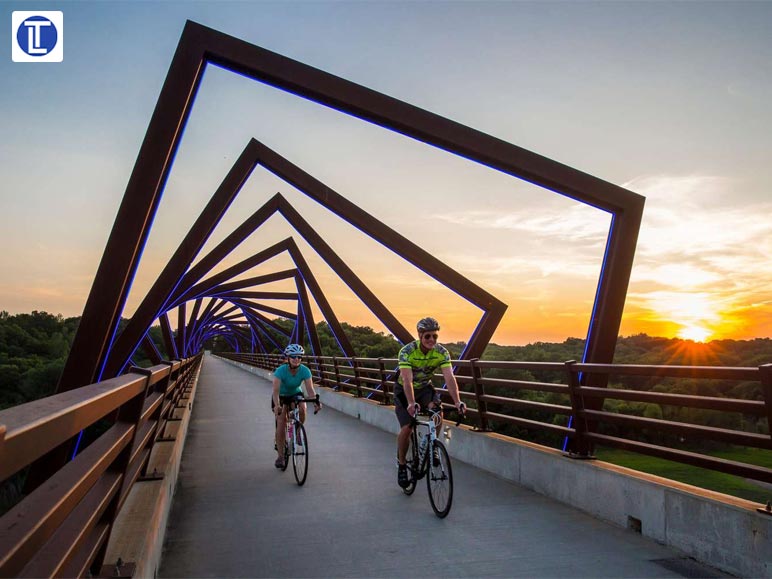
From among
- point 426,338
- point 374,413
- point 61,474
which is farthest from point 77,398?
point 374,413

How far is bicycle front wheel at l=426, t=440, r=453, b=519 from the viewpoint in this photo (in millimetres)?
6301

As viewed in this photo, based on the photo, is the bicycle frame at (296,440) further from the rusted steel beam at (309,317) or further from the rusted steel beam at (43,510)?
the rusted steel beam at (309,317)

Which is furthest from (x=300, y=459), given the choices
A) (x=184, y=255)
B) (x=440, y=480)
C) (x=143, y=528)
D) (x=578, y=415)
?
(x=184, y=255)

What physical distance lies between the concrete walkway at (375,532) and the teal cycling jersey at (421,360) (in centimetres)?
133

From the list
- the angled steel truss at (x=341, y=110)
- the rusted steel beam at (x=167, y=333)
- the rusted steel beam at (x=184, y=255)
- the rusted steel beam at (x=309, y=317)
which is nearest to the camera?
the angled steel truss at (x=341, y=110)

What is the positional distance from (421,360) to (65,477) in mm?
5124

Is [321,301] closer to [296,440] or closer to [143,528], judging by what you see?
[296,440]

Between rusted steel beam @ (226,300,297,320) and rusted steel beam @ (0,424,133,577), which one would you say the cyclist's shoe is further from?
rusted steel beam @ (226,300,297,320)

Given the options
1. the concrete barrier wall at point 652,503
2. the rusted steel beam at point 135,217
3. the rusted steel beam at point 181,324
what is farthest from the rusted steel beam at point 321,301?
the rusted steel beam at point 181,324

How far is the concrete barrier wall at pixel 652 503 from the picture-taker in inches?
179

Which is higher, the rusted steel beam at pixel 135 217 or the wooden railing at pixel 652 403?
the rusted steel beam at pixel 135 217

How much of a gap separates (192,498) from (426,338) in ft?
10.2

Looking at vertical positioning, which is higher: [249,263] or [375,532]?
[249,263]

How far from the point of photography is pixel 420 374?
718 centimetres
